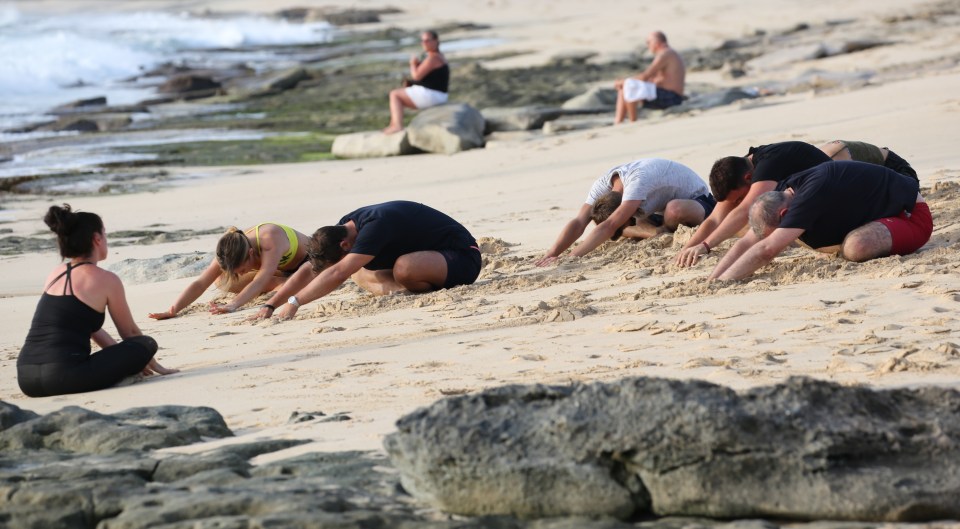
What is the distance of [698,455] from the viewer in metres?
3.48

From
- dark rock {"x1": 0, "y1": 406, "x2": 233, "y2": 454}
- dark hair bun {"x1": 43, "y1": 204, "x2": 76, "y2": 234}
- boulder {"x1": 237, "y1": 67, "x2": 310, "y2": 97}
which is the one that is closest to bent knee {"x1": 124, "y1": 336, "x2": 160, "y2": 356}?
dark hair bun {"x1": 43, "y1": 204, "x2": 76, "y2": 234}

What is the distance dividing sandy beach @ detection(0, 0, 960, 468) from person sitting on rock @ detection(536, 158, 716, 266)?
18 cm

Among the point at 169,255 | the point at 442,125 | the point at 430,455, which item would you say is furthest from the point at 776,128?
the point at 430,455

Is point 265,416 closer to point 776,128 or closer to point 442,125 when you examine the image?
point 776,128

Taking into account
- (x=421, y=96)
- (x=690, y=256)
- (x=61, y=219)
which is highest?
(x=61, y=219)

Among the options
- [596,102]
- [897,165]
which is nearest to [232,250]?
[897,165]

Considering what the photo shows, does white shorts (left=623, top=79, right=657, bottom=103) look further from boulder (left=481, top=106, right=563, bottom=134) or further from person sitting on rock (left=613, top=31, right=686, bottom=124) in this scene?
boulder (left=481, top=106, right=563, bottom=134)

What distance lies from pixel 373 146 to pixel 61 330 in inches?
395

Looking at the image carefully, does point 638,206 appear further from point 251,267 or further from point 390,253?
point 251,267

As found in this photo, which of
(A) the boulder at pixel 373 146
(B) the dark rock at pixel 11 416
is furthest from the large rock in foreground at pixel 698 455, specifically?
(A) the boulder at pixel 373 146

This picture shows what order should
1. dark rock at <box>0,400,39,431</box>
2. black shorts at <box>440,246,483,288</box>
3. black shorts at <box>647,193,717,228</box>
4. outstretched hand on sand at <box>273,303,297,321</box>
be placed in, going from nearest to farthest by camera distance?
dark rock at <box>0,400,39,431</box>, outstretched hand on sand at <box>273,303,297,321</box>, black shorts at <box>440,246,483,288</box>, black shorts at <box>647,193,717,228</box>

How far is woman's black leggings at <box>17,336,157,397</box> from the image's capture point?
571cm

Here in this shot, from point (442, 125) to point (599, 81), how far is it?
7501 mm

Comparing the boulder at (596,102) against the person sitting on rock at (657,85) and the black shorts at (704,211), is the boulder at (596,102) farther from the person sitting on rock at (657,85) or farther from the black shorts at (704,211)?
the black shorts at (704,211)
